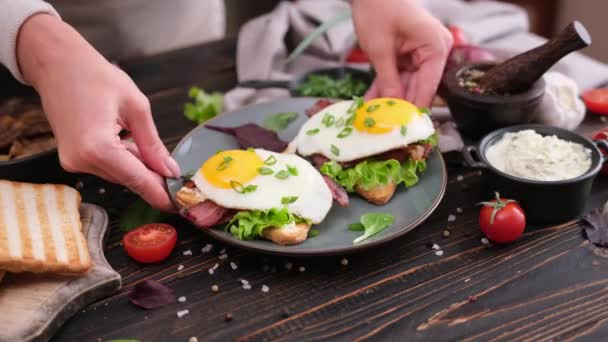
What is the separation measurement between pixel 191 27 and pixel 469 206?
96.1 inches

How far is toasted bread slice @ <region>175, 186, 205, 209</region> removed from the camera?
7.86 feet

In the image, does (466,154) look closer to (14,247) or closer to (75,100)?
(75,100)

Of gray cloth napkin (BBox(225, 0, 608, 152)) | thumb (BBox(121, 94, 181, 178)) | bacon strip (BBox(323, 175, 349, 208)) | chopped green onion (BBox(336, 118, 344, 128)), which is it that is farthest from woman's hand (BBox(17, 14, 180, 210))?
gray cloth napkin (BBox(225, 0, 608, 152))

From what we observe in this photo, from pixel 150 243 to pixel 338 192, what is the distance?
770 mm

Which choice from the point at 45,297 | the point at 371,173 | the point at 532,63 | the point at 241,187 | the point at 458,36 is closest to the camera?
the point at 45,297

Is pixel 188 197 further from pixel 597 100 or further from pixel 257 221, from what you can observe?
pixel 597 100

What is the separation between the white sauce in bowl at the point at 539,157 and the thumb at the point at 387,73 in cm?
62

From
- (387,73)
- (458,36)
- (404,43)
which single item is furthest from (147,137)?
(458,36)

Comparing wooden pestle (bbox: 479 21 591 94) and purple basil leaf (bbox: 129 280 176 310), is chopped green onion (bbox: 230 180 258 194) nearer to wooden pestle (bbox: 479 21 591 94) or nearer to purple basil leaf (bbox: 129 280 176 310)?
purple basil leaf (bbox: 129 280 176 310)

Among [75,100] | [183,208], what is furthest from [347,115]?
[75,100]

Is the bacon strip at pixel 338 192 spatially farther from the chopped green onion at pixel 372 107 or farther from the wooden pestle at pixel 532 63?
the wooden pestle at pixel 532 63

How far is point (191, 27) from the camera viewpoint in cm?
424

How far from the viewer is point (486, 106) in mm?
2906

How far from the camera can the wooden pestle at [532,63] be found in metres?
2.63
